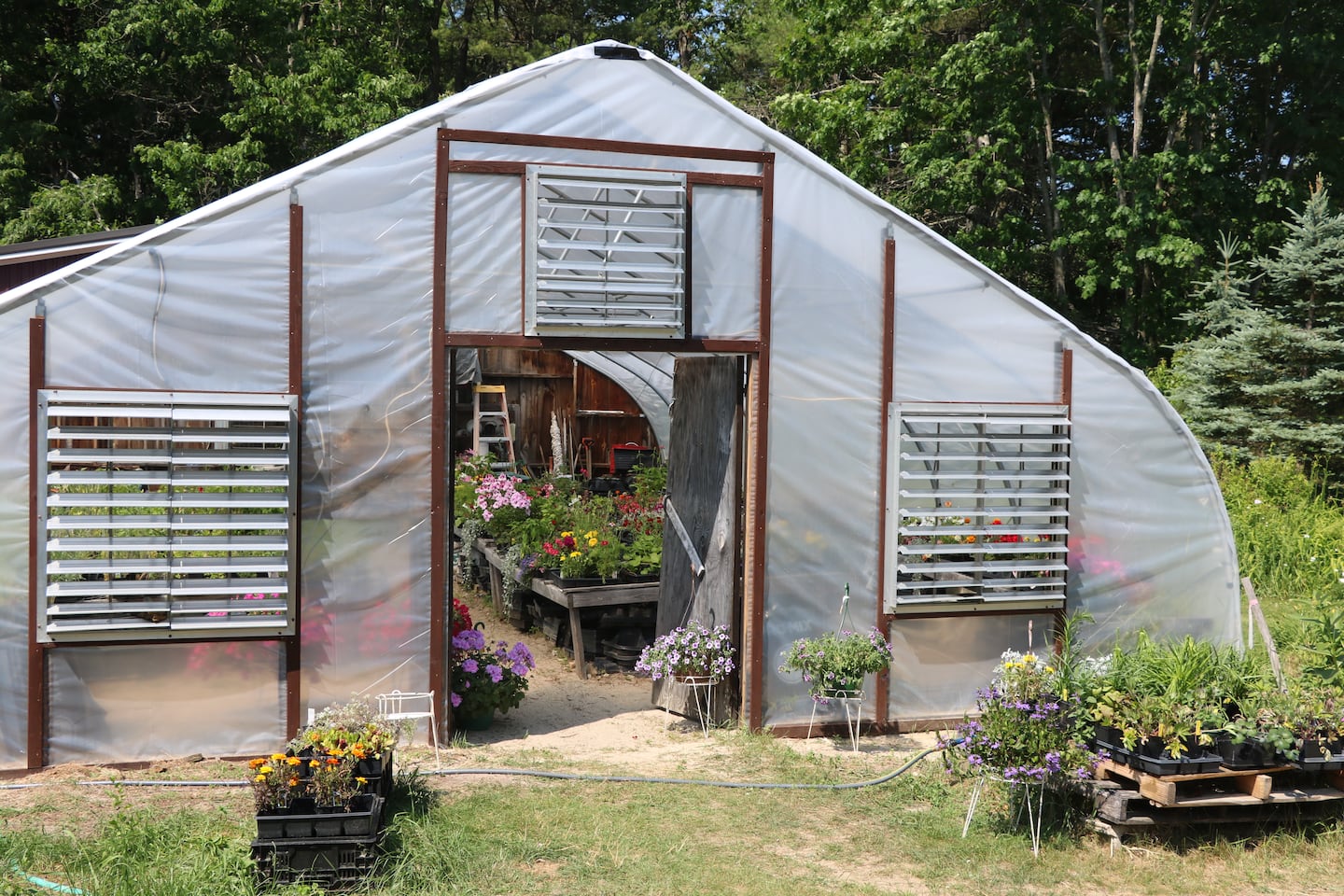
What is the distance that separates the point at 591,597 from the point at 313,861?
459cm

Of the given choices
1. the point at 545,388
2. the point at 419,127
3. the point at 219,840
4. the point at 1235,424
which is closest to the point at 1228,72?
the point at 1235,424

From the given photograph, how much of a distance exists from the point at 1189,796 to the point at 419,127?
527cm

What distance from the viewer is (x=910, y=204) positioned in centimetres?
1655

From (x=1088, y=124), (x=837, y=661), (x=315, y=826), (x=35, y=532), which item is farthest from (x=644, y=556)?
(x=1088, y=124)

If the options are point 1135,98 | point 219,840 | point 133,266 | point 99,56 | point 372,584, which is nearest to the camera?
point 219,840

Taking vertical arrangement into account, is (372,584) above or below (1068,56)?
below

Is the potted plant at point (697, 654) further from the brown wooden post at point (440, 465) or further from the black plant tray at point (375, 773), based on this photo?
the black plant tray at point (375, 773)

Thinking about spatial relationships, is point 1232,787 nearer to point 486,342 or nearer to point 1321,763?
point 1321,763

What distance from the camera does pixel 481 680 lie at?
6938mm

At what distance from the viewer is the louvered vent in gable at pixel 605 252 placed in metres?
6.41

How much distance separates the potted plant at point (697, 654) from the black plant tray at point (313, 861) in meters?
2.90

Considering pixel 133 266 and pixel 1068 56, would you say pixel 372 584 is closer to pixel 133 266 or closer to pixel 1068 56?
pixel 133 266

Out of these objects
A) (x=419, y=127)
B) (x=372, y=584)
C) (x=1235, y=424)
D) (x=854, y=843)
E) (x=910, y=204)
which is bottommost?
(x=854, y=843)

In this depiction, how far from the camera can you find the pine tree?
12.4m
